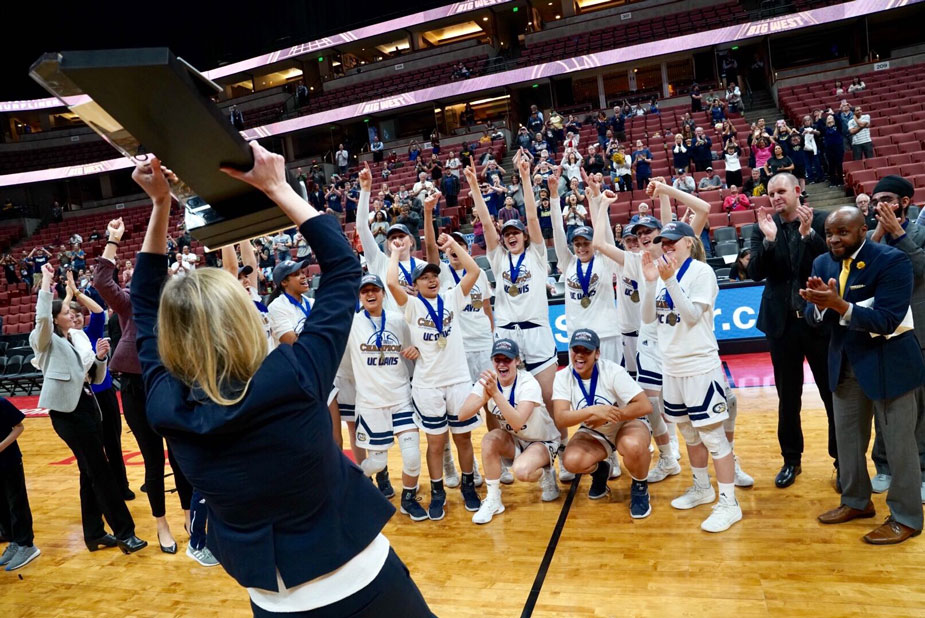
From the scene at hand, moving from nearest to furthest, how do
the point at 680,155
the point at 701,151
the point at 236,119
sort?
the point at 236,119
the point at 701,151
the point at 680,155

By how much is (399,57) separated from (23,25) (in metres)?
17.3

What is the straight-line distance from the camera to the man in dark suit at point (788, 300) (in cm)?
412

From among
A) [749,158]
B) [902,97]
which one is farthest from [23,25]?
[902,97]

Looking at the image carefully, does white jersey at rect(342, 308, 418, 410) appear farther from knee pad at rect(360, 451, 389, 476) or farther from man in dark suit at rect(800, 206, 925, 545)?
man in dark suit at rect(800, 206, 925, 545)

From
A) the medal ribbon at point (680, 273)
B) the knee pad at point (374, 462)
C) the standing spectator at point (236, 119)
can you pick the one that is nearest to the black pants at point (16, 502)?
the knee pad at point (374, 462)

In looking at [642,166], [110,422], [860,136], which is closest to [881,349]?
[110,422]

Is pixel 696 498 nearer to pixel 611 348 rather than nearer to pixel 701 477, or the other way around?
pixel 701 477

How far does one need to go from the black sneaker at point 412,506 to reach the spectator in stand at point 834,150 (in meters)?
11.8

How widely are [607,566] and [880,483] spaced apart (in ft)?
6.59

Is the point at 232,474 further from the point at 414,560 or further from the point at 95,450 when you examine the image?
the point at 95,450

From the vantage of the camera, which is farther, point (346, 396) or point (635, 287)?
point (346, 396)

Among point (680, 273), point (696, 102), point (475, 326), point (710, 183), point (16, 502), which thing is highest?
point (696, 102)

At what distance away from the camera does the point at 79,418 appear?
4.54m

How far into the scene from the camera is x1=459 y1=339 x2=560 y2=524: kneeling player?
4332 mm
